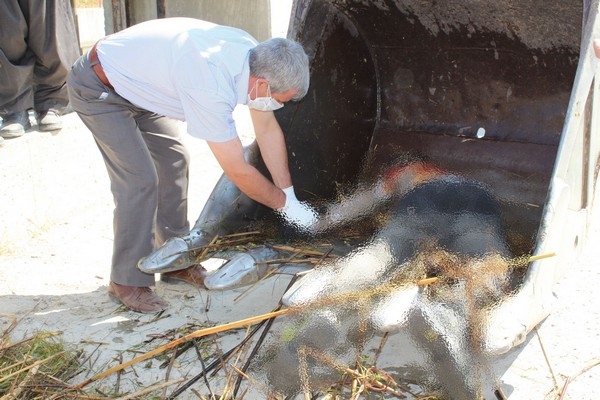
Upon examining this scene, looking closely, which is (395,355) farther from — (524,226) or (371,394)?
(524,226)

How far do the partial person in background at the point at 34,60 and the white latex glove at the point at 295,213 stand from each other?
203cm

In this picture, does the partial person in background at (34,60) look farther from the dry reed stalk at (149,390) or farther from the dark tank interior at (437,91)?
the dry reed stalk at (149,390)

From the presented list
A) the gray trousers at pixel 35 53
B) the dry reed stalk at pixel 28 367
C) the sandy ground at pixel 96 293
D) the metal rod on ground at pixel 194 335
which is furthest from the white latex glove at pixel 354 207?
the gray trousers at pixel 35 53

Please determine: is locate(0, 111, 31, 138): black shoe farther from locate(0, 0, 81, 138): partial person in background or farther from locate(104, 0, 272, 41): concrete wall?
locate(104, 0, 272, 41): concrete wall

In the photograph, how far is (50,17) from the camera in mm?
4902

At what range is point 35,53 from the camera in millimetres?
4945

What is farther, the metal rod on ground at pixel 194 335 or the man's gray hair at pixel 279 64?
the man's gray hair at pixel 279 64

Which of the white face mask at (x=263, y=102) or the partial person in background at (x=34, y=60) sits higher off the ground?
the white face mask at (x=263, y=102)

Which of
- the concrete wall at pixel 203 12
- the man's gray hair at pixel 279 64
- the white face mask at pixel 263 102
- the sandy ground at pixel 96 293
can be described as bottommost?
the sandy ground at pixel 96 293

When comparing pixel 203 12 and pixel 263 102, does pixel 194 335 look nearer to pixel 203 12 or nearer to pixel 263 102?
pixel 263 102

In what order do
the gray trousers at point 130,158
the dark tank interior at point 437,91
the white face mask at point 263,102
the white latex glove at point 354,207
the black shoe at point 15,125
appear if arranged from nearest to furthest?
the white face mask at point 263,102, the gray trousers at point 130,158, the white latex glove at point 354,207, the dark tank interior at point 437,91, the black shoe at point 15,125

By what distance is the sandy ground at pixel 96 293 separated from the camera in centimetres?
327

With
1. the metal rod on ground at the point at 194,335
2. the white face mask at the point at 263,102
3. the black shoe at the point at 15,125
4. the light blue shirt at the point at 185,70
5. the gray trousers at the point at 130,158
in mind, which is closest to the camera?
the metal rod on ground at the point at 194,335

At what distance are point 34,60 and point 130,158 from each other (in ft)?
5.71
